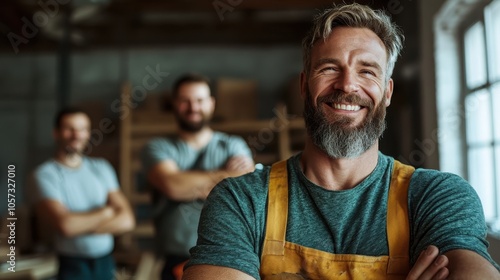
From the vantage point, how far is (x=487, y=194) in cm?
301

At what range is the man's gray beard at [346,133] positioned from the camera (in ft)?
4.41

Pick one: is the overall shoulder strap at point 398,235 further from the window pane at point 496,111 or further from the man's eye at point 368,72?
the window pane at point 496,111

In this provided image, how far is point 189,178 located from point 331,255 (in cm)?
148

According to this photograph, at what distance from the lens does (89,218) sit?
9.90 ft

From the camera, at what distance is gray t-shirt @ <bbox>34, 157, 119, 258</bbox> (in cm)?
300

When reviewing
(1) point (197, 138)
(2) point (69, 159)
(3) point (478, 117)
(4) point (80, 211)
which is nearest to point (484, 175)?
(3) point (478, 117)

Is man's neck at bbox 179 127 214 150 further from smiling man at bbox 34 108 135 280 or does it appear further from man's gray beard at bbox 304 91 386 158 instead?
man's gray beard at bbox 304 91 386 158

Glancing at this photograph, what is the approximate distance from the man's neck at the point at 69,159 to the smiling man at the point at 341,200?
207 centimetres

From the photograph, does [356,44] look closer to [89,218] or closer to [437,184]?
[437,184]

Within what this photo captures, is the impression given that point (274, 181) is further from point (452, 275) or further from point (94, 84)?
point (94, 84)

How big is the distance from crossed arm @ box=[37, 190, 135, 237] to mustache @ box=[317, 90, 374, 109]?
6.54ft

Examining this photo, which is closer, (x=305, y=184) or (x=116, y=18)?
(x=305, y=184)

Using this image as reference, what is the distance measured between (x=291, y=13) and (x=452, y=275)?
13.9 ft

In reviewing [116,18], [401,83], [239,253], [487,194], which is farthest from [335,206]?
[116,18]
